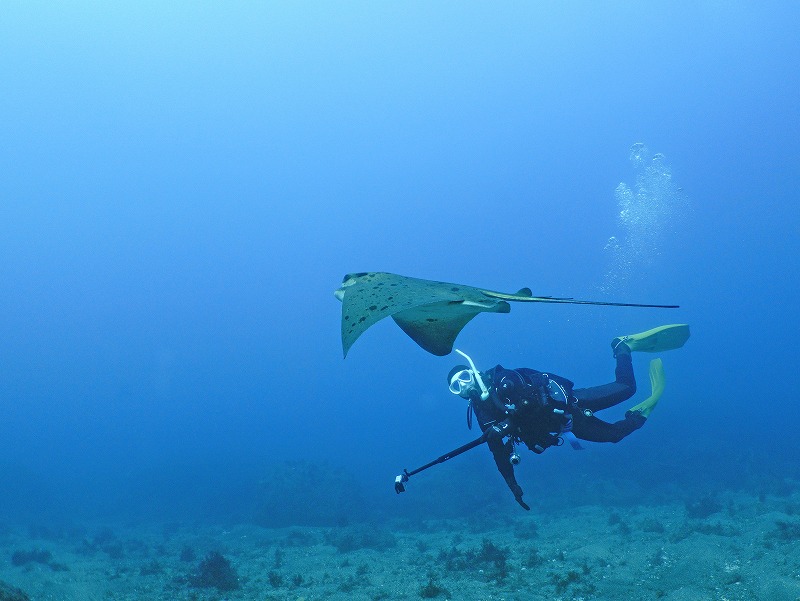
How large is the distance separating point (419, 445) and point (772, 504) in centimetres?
6567

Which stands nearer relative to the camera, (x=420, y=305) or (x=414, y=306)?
(x=414, y=306)

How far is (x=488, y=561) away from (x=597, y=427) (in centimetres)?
378

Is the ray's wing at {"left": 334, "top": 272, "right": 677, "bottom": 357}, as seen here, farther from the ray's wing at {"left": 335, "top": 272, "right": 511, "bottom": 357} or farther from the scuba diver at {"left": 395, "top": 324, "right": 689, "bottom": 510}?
the scuba diver at {"left": 395, "top": 324, "right": 689, "bottom": 510}

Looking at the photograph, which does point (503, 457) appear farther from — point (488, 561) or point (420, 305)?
point (488, 561)

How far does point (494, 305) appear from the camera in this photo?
13.5 feet

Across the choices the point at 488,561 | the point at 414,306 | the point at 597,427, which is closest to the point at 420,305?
the point at 414,306

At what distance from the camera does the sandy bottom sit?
25.3 feet

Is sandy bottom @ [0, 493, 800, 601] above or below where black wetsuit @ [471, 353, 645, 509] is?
below

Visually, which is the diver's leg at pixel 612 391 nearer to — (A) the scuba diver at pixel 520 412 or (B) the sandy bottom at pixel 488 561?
(A) the scuba diver at pixel 520 412

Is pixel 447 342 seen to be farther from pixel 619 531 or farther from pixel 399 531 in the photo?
pixel 399 531

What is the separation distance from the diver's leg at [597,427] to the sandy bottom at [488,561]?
2.33 meters

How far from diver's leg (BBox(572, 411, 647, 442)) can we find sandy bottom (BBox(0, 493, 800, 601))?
91.6 inches

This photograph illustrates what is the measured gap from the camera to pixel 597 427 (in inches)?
329

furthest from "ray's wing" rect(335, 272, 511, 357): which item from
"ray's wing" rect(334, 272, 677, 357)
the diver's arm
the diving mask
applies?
the diving mask
